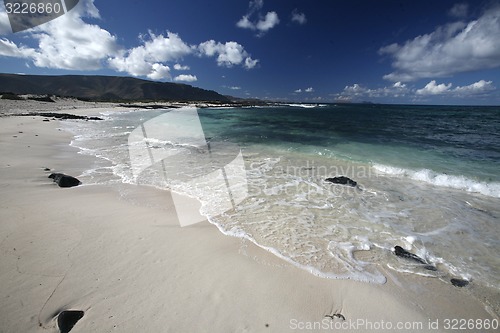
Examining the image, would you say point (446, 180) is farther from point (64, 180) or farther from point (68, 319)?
point (64, 180)

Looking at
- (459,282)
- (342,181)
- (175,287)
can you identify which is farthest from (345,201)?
(175,287)

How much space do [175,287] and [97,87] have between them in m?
189

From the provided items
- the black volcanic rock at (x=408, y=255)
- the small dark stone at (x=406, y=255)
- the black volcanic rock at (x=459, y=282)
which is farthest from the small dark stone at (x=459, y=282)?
the small dark stone at (x=406, y=255)

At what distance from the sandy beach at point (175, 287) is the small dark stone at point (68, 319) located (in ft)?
0.19

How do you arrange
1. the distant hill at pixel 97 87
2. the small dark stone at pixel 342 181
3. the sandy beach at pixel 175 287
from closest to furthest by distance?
1. the sandy beach at pixel 175 287
2. the small dark stone at pixel 342 181
3. the distant hill at pixel 97 87

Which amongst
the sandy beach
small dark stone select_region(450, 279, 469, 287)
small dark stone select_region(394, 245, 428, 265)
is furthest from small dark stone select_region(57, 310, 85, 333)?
small dark stone select_region(450, 279, 469, 287)

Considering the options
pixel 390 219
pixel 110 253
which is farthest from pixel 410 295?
pixel 110 253

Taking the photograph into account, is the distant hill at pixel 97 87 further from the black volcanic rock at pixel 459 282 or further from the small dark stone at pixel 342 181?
the black volcanic rock at pixel 459 282

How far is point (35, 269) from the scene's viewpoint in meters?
3.08

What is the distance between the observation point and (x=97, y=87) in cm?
15288

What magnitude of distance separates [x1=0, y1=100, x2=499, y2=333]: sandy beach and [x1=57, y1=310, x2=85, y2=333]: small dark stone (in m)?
0.06

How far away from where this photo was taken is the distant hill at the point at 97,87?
4821 inches

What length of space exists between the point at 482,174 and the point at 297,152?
7.83 meters

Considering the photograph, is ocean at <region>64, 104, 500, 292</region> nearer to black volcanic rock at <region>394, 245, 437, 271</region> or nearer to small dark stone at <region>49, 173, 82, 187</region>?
black volcanic rock at <region>394, 245, 437, 271</region>
